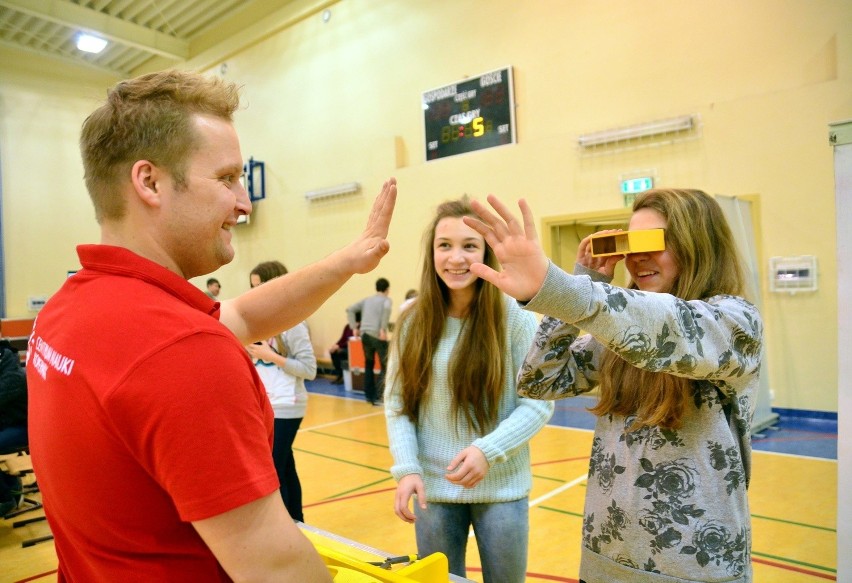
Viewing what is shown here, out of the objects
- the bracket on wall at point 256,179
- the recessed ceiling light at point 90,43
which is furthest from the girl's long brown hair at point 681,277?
the recessed ceiling light at point 90,43

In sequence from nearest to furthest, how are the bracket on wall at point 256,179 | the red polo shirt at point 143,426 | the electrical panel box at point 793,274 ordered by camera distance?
the red polo shirt at point 143,426 → the electrical panel box at point 793,274 → the bracket on wall at point 256,179

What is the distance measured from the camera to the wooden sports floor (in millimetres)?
3703

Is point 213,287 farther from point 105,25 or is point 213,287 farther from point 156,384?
point 156,384

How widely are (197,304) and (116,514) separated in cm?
34

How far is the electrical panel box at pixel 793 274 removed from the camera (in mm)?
6785

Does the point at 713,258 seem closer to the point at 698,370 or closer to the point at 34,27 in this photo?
the point at 698,370

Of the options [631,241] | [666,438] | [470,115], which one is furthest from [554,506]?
[470,115]

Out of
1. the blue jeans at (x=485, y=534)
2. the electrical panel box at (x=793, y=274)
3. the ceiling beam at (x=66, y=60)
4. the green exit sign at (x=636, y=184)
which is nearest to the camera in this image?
the blue jeans at (x=485, y=534)

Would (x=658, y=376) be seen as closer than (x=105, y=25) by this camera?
Yes

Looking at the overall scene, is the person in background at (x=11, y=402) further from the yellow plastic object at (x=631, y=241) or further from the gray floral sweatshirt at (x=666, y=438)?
the yellow plastic object at (x=631, y=241)

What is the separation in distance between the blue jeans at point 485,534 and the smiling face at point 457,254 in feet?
2.33

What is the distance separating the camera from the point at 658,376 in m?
1.48

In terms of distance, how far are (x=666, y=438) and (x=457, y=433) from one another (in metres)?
0.81

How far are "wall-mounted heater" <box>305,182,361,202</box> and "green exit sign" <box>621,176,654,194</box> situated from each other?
5.07 m
